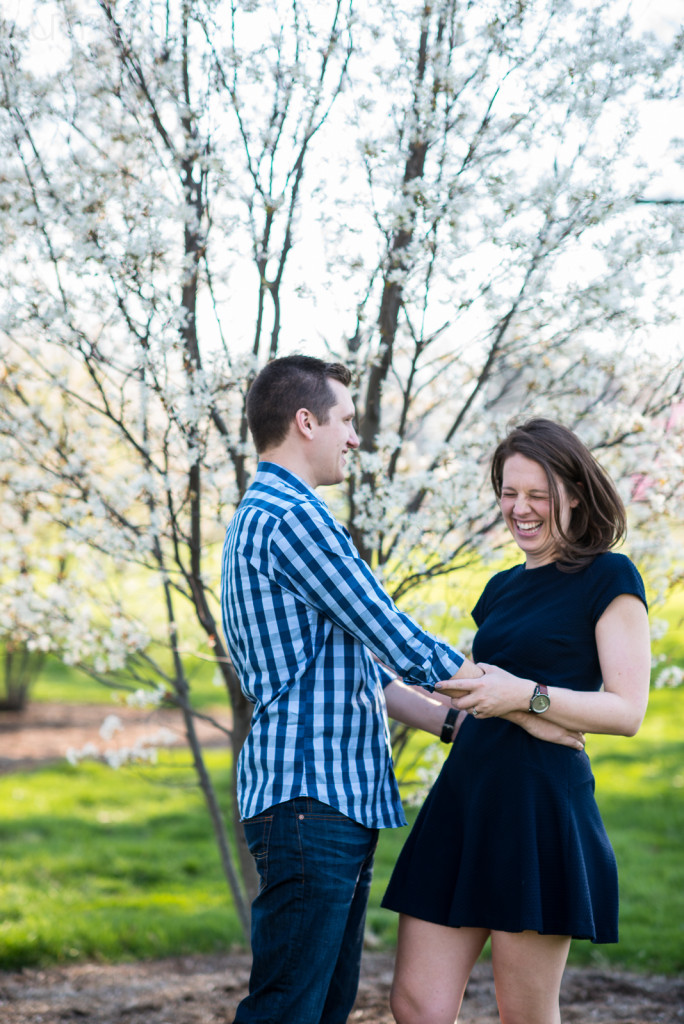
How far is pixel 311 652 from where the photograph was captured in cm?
226

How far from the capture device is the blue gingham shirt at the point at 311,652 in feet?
7.29

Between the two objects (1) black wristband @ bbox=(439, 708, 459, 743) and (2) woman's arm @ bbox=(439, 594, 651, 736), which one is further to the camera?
(1) black wristband @ bbox=(439, 708, 459, 743)

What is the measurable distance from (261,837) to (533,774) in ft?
2.37

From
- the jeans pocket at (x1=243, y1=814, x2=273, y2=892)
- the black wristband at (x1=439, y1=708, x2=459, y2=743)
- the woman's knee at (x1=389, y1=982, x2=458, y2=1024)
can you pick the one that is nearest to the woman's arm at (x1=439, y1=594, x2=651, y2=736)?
the black wristband at (x1=439, y1=708, x2=459, y2=743)

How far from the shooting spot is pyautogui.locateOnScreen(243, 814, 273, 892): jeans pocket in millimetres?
2215

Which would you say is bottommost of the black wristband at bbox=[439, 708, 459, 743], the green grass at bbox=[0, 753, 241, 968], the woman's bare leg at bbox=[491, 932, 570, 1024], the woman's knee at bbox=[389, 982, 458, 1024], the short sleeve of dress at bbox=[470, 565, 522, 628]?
the green grass at bbox=[0, 753, 241, 968]

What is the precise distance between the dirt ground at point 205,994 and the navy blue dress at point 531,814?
1433 mm

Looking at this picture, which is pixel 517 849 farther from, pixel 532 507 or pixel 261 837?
pixel 532 507

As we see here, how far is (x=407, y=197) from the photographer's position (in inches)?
124

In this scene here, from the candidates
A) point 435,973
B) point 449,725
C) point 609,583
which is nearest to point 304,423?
point 609,583

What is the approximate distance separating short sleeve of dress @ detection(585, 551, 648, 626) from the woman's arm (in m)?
0.02

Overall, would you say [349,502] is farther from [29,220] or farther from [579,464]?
[29,220]

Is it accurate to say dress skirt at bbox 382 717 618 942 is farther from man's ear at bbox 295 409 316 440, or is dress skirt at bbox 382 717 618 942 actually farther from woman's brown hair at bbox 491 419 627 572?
man's ear at bbox 295 409 316 440

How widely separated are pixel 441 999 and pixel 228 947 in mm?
2647
